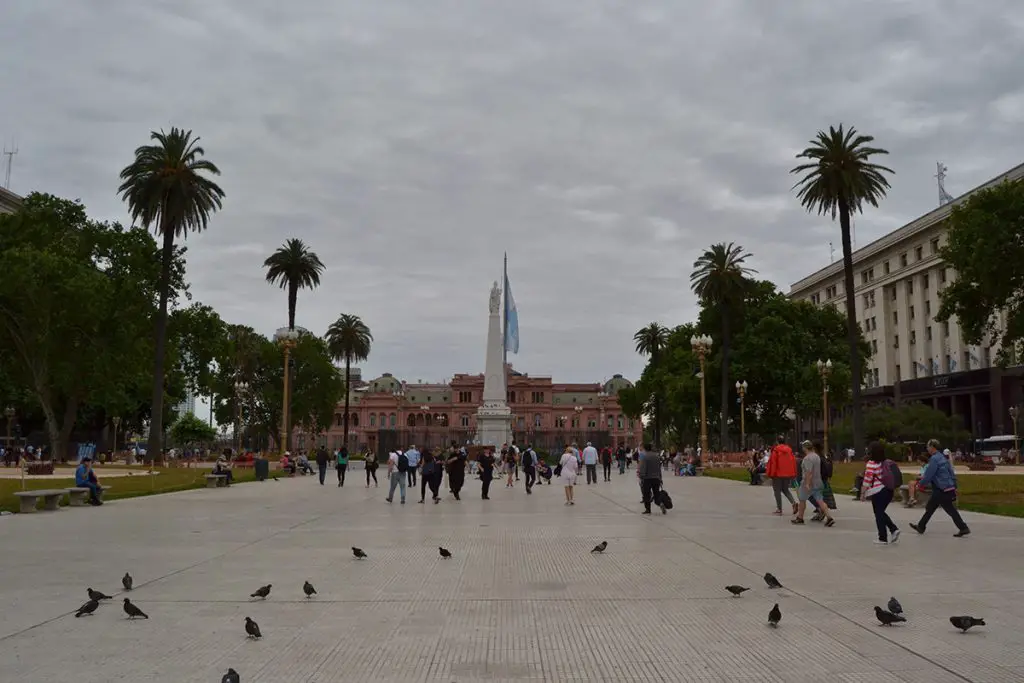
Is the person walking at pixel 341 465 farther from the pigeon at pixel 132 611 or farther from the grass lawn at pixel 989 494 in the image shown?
the pigeon at pixel 132 611

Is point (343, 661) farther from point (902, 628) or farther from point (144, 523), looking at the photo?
point (144, 523)

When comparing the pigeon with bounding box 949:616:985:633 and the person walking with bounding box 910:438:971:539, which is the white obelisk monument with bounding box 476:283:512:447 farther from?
the pigeon with bounding box 949:616:985:633

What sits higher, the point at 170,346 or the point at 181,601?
the point at 170,346

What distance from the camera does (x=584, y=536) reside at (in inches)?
599

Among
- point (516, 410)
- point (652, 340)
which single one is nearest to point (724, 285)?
point (652, 340)

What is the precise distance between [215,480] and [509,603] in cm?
2661

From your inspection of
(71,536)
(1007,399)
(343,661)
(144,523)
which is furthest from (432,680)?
(1007,399)

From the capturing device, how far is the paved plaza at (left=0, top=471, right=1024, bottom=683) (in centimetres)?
629

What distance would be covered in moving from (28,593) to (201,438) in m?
129

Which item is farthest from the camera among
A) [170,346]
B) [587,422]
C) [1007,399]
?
[587,422]

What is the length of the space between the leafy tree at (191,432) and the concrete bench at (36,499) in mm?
107363

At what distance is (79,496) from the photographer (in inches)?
894

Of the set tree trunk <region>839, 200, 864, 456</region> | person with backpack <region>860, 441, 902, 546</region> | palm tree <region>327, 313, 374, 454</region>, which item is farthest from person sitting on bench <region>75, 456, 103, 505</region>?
palm tree <region>327, 313, 374, 454</region>

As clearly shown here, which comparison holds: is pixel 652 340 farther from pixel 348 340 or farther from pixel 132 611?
pixel 132 611
